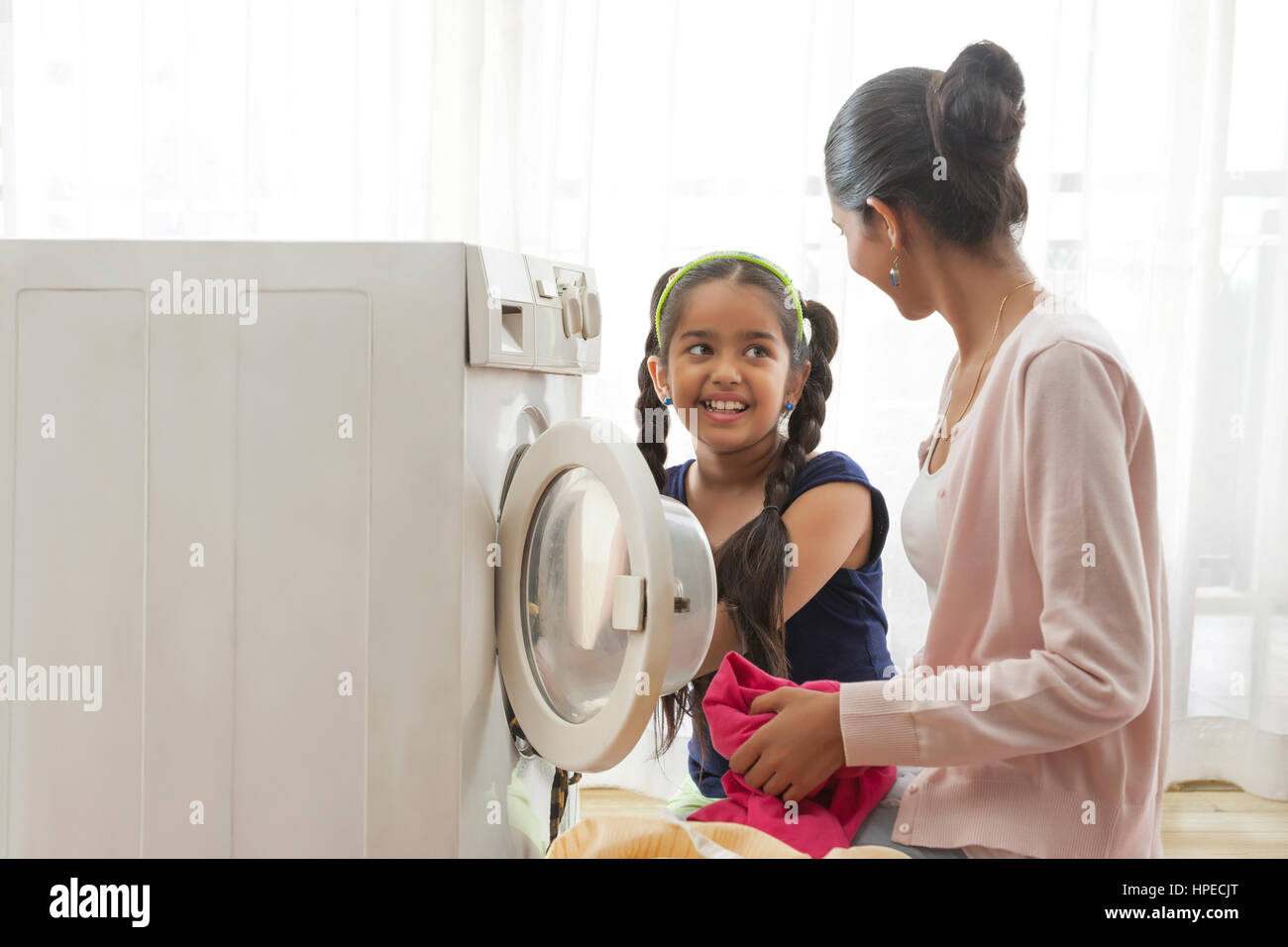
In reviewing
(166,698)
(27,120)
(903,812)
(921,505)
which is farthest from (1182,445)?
(27,120)

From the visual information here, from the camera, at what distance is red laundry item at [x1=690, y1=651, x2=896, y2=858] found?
0.92m

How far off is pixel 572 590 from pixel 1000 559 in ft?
1.35

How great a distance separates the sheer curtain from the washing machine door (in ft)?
4.15

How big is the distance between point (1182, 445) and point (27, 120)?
2.75 m

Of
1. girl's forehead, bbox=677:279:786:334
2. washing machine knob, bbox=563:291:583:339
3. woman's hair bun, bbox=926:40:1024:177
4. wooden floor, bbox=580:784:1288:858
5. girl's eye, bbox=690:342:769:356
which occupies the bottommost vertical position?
wooden floor, bbox=580:784:1288:858

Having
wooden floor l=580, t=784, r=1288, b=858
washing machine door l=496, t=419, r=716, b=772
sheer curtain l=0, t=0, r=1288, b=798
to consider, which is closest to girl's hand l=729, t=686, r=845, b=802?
washing machine door l=496, t=419, r=716, b=772

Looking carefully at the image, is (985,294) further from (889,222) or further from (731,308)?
(731,308)

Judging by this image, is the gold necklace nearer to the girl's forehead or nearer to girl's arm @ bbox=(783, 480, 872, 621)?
girl's arm @ bbox=(783, 480, 872, 621)

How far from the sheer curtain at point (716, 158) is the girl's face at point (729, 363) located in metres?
0.88

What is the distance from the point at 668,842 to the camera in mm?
801

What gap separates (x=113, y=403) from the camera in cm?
93

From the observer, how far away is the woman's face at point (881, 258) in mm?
1059

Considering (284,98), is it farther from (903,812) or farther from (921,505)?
(903,812)

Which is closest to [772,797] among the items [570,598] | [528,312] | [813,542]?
[570,598]
